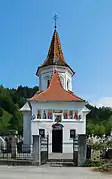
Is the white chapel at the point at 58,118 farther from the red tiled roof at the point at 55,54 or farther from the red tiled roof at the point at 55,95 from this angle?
the red tiled roof at the point at 55,54

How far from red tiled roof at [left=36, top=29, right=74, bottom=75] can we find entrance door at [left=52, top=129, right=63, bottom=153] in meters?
11.0

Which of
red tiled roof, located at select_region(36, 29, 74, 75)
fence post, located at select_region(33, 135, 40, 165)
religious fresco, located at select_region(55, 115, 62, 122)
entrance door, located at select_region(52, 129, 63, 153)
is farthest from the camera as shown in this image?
red tiled roof, located at select_region(36, 29, 74, 75)

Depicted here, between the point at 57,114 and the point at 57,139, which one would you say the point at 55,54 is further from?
the point at 57,139

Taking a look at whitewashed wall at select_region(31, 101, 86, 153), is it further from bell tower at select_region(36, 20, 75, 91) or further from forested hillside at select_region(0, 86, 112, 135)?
forested hillside at select_region(0, 86, 112, 135)

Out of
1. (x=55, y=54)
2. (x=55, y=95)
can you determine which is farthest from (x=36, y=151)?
(x=55, y=54)

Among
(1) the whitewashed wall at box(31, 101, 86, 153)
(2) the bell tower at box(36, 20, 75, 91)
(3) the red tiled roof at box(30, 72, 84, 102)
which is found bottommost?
(1) the whitewashed wall at box(31, 101, 86, 153)

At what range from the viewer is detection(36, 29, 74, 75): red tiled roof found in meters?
42.9

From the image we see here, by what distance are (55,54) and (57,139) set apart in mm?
14503

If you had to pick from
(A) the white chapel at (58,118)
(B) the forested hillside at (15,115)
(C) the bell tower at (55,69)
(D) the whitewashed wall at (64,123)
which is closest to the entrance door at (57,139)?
(A) the white chapel at (58,118)

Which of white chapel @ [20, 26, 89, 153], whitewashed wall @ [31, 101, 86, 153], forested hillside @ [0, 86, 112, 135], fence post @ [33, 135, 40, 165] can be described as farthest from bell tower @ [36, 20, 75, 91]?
forested hillside @ [0, 86, 112, 135]

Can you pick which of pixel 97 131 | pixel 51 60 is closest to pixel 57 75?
pixel 51 60

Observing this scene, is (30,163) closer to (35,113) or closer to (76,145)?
(76,145)

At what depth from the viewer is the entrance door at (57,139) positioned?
112 feet

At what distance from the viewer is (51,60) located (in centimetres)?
4350
